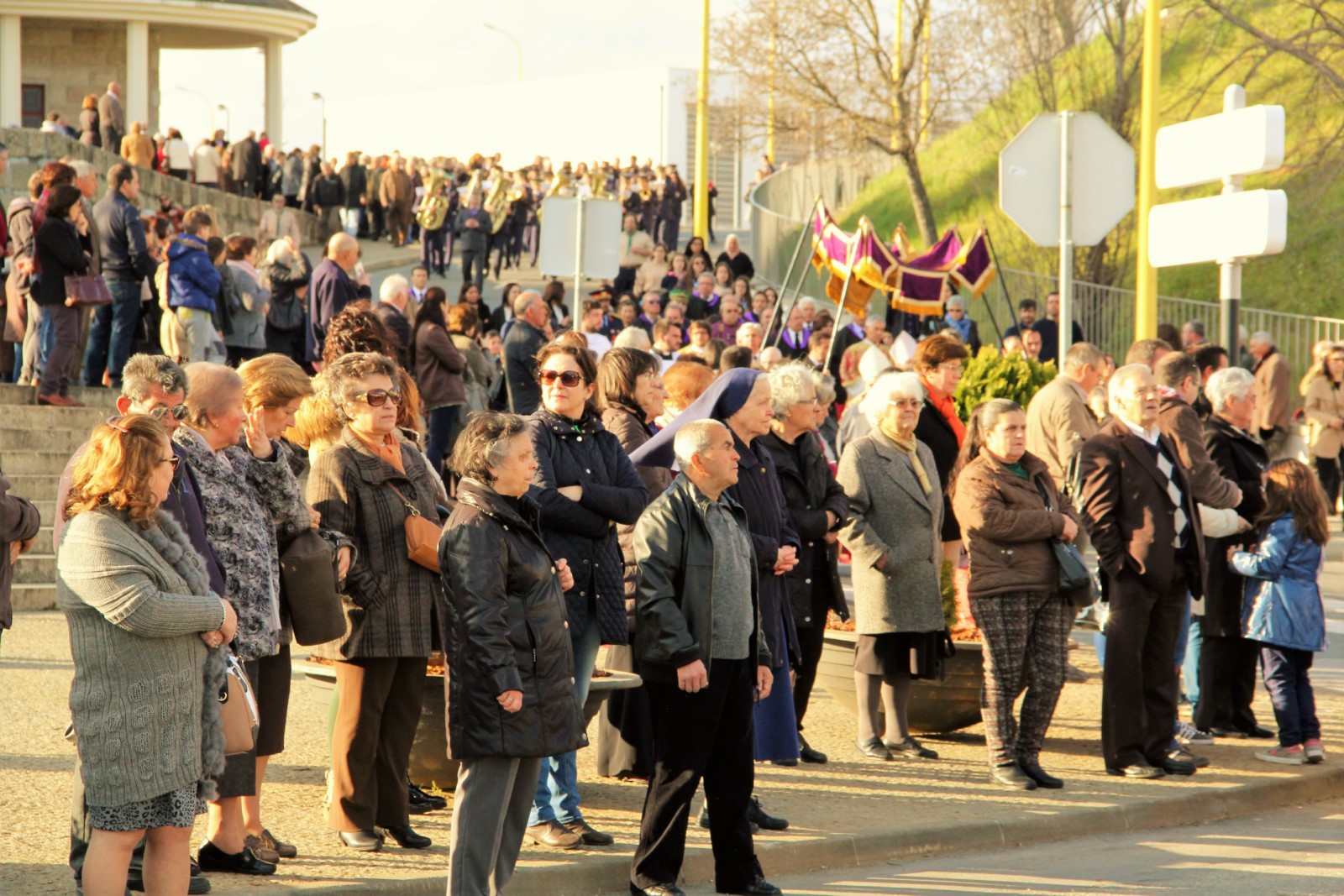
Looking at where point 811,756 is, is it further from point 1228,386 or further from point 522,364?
point 522,364

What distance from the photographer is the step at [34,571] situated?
12289mm

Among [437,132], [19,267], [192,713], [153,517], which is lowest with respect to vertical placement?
[192,713]

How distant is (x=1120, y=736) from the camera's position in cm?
827

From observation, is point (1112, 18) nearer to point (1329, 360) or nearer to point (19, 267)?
point (1329, 360)

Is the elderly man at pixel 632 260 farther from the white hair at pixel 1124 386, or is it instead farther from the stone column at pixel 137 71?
the white hair at pixel 1124 386

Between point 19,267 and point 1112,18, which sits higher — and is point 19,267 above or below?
below

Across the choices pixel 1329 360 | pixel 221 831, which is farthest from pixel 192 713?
pixel 1329 360

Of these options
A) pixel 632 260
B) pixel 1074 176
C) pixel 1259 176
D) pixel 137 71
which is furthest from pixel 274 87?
pixel 1074 176

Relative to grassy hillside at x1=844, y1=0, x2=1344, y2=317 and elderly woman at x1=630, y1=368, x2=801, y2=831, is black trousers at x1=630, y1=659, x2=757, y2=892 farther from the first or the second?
grassy hillside at x1=844, y1=0, x2=1344, y2=317

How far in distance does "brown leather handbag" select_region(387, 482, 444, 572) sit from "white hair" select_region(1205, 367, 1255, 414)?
15.4 ft

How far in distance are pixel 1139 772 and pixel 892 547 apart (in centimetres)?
161

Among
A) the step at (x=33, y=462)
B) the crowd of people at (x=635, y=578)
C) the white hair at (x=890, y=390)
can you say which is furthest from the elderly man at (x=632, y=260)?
the white hair at (x=890, y=390)

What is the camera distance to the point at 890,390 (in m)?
8.32

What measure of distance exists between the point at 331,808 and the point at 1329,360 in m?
14.3
